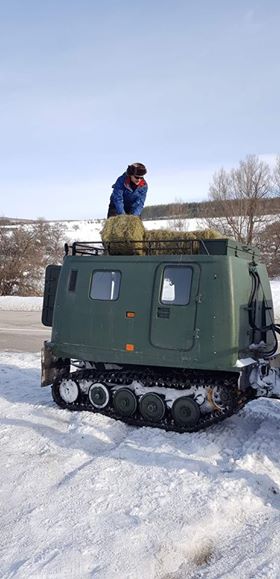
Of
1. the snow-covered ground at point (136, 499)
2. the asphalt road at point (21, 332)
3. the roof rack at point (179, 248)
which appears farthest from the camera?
the asphalt road at point (21, 332)

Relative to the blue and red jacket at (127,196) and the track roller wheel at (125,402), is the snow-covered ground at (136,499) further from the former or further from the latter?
the blue and red jacket at (127,196)

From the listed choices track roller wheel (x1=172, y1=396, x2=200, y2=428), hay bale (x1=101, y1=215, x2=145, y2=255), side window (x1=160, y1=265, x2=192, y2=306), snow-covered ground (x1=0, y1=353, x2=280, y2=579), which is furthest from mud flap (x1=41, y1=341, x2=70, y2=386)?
side window (x1=160, y1=265, x2=192, y2=306)

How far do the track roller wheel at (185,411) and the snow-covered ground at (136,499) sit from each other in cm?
29

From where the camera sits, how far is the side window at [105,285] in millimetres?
7129

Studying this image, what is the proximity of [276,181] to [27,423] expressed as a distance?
32.1 m

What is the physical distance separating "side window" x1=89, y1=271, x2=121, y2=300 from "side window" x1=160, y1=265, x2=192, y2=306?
67 centimetres

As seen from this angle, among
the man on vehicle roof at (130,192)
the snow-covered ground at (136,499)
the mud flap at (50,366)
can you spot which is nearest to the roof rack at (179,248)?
the man on vehicle roof at (130,192)

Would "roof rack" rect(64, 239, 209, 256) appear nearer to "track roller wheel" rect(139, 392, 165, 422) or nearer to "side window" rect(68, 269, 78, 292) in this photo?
"side window" rect(68, 269, 78, 292)

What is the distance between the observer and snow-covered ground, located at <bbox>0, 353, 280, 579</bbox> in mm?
3945

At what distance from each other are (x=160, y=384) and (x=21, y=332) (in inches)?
426

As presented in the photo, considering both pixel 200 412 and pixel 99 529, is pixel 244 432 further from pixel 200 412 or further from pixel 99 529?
pixel 99 529

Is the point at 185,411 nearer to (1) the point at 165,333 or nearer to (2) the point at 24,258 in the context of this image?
(1) the point at 165,333

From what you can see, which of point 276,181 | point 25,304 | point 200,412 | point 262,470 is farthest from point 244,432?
point 276,181

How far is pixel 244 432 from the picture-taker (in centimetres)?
680
